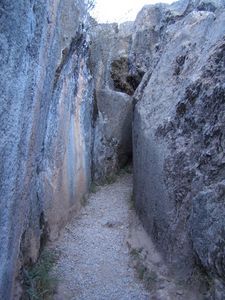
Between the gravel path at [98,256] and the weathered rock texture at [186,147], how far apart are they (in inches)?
18.2

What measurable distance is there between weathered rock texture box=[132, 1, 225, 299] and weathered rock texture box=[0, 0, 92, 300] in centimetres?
111

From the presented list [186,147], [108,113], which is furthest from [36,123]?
[108,113]

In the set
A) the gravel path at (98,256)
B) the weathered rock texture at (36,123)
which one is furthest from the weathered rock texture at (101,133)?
the gravel path at (98,256)

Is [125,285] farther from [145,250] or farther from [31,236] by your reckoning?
[31,236]

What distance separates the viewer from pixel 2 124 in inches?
99.6

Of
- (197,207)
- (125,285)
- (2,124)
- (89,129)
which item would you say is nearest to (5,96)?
(2,124)

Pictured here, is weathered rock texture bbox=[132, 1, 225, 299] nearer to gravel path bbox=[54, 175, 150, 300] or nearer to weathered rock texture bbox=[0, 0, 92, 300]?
gravel path bbox=[54, 175, 150, 300]

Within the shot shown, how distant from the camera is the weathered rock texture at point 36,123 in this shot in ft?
8.50

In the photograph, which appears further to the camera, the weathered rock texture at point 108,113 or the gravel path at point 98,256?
the weathered rock texture at point 108,113

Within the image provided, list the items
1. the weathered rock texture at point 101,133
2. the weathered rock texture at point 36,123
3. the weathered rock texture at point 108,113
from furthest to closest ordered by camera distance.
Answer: the weathered rock texture at point 108,113, the weathered rock texture at point 101,133, the weathered rock texture at point 36,123

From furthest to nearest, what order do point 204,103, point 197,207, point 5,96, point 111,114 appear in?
point 111,114
point 204,103
point 197,207
point 5,96

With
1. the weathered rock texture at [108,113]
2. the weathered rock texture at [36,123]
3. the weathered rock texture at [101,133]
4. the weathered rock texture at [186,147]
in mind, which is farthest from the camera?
the weathered rock texture at [108,113]

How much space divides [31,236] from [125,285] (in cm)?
117

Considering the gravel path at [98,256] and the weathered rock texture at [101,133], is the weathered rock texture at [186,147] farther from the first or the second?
the gravel path at [98,256]
